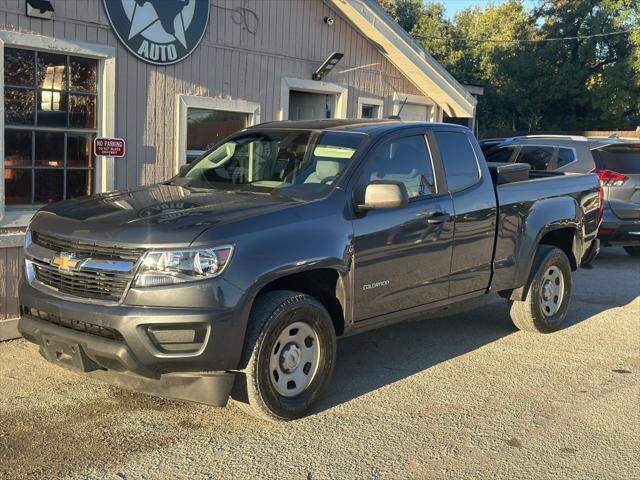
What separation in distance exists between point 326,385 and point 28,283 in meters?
2.04

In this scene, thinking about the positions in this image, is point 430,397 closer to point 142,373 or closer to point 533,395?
point 533,395

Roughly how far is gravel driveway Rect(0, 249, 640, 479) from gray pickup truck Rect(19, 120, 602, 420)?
13.5 inches

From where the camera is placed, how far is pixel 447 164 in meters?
5.65

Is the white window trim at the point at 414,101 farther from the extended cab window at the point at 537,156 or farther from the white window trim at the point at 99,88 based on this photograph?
the white window trim at the point at 99,88

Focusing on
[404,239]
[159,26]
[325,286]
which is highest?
[159,26]

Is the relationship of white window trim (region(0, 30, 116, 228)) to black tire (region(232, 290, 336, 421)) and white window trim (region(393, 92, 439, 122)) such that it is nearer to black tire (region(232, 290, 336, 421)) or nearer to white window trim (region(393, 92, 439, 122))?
black tire (region(232, 290, 336, 421))

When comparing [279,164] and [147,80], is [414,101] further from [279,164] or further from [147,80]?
[279,164]

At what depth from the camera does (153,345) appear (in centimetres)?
378

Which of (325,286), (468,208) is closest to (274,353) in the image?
(325,286)

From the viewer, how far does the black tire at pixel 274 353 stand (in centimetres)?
406

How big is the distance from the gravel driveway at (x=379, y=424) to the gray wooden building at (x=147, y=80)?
190 centimetres

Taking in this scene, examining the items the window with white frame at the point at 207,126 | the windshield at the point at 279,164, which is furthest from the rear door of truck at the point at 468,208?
the window with white frame at the point at 207,126

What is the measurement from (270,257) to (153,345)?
0.84 m

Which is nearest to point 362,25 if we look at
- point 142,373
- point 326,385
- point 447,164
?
point 447,164
